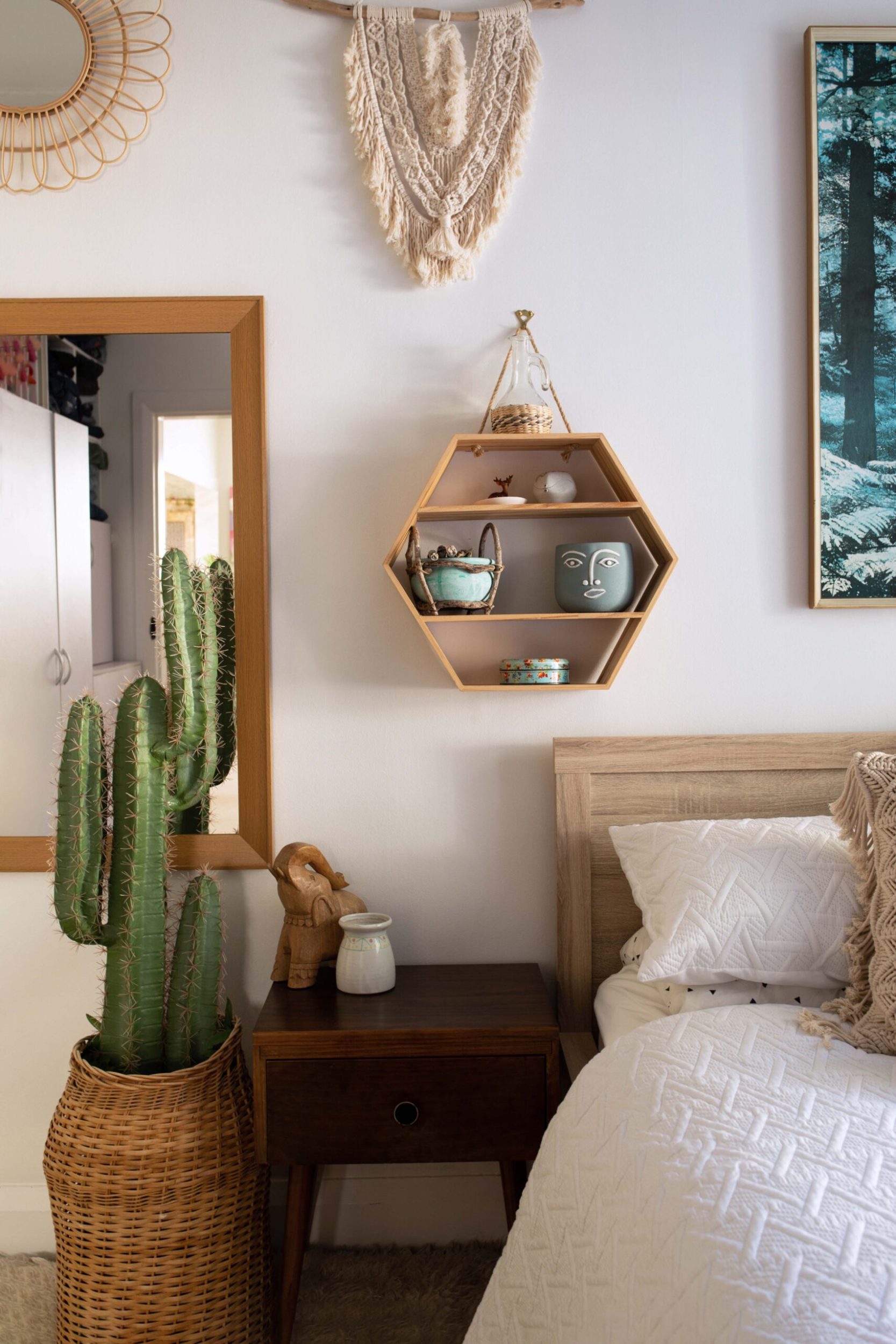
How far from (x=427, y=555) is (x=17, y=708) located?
88 centimetres

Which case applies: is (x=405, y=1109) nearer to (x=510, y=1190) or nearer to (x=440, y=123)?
(x=510, y=1190)

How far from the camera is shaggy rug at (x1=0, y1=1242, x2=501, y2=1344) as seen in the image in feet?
5.52

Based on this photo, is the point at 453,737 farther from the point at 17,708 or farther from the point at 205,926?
the point at 17,708

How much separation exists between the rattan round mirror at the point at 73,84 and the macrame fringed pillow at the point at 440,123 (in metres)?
0.42

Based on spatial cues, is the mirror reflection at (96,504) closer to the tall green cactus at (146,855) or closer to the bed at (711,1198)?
the tall green cactus at (146,855)

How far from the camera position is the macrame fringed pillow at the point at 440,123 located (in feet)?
5.92

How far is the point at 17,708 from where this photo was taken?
1864 mm

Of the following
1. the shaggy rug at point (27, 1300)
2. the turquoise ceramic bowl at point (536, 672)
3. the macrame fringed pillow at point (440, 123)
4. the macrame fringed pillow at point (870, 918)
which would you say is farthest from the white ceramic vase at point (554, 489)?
the shaggy rug at point (27, 1300)

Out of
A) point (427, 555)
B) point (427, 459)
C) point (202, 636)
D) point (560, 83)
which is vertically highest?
point (560, 83)

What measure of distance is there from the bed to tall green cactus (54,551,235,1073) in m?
0.70

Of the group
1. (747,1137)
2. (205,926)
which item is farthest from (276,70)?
(747,1137)

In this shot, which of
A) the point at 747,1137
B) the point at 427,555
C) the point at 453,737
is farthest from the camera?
the point at 453,737

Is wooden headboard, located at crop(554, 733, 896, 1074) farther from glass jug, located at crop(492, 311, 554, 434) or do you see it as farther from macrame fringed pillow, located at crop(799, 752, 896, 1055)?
glass jug, located at crop(492, 311, 554, 434)

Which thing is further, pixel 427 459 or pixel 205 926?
pixel 427 459
